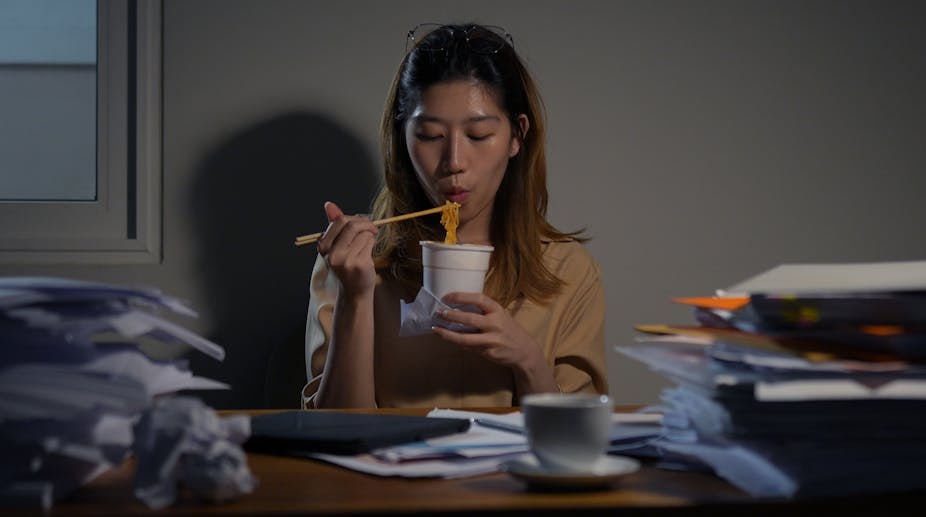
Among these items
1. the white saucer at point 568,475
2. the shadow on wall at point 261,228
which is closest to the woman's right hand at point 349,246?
the shadow on wall at point 261,228

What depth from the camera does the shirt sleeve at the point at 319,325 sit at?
208 cm

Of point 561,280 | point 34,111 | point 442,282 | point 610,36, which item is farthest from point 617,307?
point 34,111

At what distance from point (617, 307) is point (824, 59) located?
2.92ft

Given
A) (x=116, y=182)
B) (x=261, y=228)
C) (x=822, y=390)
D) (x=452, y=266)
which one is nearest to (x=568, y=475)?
(x=822, y=390)

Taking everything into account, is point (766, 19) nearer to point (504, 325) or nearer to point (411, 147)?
point (411, 147)

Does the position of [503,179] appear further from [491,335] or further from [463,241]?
[491,335]

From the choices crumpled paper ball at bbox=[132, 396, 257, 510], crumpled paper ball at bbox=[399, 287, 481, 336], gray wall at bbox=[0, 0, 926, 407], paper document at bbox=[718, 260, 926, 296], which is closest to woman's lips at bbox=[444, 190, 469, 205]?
crumpled paper ball at bbox=[399, 287, 481, 336]

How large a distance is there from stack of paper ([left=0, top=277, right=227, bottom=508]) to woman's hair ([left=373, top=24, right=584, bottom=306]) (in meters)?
1.31

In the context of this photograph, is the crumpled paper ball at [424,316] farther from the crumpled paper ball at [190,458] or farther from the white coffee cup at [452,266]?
the crumpled paper ball at [190,458]

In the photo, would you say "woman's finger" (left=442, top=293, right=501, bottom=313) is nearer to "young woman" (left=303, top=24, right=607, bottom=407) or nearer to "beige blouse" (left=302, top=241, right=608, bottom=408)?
"young woman" (left=303, top=24, right=607, bottom=407)

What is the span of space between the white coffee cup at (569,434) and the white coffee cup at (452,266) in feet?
2.62

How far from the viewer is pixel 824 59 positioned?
2688 millimetres

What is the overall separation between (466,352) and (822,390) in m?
1.31

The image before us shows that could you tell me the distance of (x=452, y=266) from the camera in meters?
1.66
